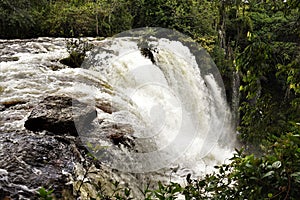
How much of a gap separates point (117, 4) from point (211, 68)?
152 inches

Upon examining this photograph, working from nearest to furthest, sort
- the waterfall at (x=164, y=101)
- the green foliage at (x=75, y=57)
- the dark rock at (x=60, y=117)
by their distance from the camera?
the dark rock at (x=60, y=117), the waterfall at (x=164, y=101), the green foliage at (x=75, y=57)

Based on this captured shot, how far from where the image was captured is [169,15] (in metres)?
11.2

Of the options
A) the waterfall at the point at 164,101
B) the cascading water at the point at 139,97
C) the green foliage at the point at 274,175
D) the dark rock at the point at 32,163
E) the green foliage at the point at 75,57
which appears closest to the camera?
the green foliage at the point at 274,175

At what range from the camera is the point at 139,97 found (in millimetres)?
6578

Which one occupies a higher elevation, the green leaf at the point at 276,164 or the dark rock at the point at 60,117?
the green leaf at the point at 276,164

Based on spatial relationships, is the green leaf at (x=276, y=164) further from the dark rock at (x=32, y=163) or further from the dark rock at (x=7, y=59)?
the dark rock at (x=7, y=59)

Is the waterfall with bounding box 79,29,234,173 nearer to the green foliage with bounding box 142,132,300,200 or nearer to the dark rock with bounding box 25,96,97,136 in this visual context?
the dark rock with bounding box 25,96,97,136

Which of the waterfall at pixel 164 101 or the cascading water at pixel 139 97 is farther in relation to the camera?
the waterfall at pixel 164 101

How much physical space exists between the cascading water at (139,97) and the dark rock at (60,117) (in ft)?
0.24

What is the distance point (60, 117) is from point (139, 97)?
311 centimetres

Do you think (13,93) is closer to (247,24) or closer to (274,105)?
(274,105)

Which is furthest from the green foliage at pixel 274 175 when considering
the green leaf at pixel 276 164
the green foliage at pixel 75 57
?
the green foliage at pixel 75 57

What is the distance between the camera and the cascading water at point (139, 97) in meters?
3.88

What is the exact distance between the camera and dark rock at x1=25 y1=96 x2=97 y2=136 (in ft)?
11.5
